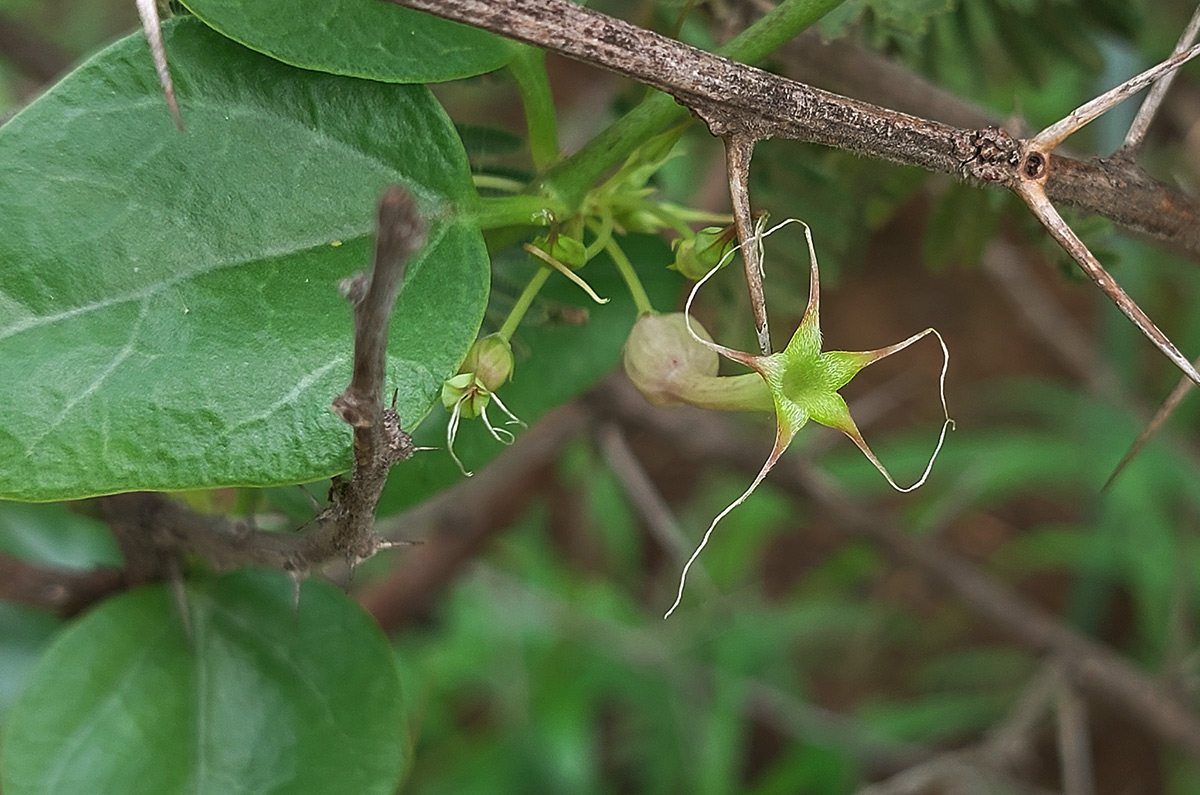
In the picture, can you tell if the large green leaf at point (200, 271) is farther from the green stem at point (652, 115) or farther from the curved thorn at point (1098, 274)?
the curved thorn at point (1098, 274)

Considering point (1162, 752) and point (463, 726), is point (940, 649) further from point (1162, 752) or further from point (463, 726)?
point (463, 726)

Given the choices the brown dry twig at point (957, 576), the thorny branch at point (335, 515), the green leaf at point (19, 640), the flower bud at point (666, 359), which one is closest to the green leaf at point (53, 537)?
the green leaf at point (19, 640)

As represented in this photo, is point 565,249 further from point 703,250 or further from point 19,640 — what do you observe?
point 19,640

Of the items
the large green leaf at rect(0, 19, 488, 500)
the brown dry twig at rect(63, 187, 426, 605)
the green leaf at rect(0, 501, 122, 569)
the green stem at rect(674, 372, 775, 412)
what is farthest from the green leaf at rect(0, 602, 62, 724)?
the green stem at rect(674, 372, 775, 412)

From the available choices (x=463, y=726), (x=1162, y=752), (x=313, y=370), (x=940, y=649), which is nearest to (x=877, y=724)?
(x=940, y=649)

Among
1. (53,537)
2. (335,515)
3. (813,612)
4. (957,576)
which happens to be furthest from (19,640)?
(813,612)
